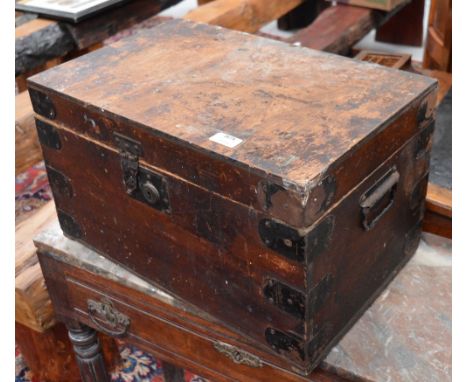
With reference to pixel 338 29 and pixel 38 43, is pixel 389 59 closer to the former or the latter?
pixel 338 29

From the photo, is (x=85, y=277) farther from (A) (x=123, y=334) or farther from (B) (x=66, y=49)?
(B) (x=66, y=49)

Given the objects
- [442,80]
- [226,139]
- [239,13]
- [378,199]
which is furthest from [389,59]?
[226,139]

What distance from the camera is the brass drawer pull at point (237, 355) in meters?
1.41

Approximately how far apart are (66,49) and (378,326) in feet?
6.93

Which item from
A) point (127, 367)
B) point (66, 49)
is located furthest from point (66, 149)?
point (66, 49)

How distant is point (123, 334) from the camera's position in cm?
169

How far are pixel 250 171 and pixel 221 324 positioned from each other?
426mm

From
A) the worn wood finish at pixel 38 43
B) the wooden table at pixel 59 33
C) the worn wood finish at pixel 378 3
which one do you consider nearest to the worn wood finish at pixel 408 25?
the worn wood finish at pixel 378 3

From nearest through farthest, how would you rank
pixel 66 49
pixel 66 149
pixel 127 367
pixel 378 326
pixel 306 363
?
pixel 306 363 < pixel 378 326 < pixel 66 149 < pixel 127 367 < pixel 66 49

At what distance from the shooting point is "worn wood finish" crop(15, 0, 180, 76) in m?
2.79

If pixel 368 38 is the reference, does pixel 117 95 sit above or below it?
above

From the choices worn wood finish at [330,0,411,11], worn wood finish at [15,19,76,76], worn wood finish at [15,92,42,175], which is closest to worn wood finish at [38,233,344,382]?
worn wood finish at [15,92,42,175]

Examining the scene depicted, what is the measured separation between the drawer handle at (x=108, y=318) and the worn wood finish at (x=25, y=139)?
2.04 feet

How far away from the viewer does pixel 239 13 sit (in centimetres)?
288
